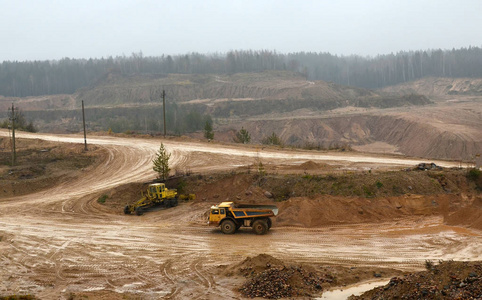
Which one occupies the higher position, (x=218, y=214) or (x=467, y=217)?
(x=218, y=214)

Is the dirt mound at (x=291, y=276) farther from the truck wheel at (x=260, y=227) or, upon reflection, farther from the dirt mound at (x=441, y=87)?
the dirt mound at (x=441, y=87)

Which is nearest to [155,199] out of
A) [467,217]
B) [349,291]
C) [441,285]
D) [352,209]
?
[352,209]

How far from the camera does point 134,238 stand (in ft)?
81.7

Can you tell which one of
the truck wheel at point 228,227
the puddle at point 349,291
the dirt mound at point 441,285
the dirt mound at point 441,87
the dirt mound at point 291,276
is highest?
the dirt mound at point 441,87

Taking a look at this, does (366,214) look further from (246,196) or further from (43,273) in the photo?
(43,273)

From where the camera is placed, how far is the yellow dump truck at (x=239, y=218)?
2466 centimetres

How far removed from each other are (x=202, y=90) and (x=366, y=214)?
387ft

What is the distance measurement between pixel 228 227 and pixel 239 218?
738mm

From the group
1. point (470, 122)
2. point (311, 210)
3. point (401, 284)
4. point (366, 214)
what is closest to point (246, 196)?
point (311, 210)

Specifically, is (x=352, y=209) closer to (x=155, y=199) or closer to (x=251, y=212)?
(x=251, y=212)

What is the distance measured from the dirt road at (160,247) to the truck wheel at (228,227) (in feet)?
1.24

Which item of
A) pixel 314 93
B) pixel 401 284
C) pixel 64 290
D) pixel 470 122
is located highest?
pixel 314 93

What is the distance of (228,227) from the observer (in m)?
24.9

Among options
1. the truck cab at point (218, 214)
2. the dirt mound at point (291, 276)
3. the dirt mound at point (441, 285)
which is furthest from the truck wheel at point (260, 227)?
the dirt mound at point (441, 285)
